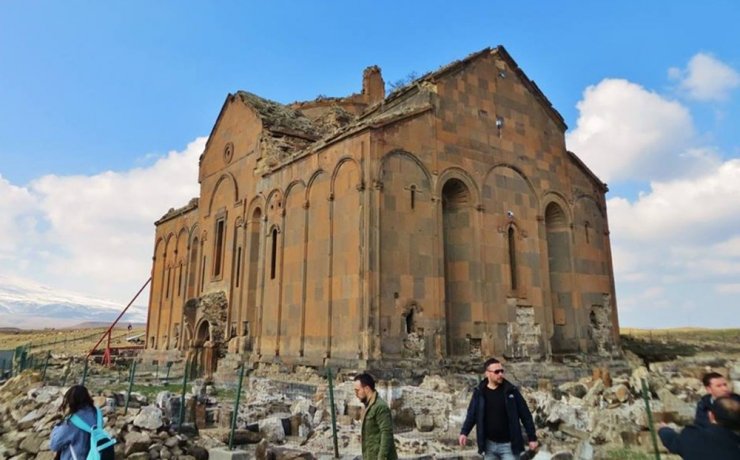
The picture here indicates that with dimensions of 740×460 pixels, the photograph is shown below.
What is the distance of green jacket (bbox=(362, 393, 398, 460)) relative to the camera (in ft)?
16.1

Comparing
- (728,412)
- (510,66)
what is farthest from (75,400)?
(510,66)

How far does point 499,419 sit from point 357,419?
17.2 ft

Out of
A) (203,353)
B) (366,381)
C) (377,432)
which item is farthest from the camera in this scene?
(203,353)

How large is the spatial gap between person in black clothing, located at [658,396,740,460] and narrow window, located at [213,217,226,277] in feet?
64.0

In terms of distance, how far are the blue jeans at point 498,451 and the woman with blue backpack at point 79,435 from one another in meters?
3.53

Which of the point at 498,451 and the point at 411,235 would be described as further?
the point at 411,235

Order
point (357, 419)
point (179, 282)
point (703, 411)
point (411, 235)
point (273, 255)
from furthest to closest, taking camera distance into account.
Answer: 1. point (179, 282)
2. point (273, 255)
3. point (411, 235)
4. point (357, 419)
5. point (703, 411)

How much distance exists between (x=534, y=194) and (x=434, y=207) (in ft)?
15.6

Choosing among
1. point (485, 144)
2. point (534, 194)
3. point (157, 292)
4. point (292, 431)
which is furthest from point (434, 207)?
point (157, 292)

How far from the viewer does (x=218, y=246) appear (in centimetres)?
2178

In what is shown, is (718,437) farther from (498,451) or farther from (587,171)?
(587,171)

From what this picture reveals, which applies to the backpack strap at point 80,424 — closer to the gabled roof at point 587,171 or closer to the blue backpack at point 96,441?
the blue backpack at point 96,441

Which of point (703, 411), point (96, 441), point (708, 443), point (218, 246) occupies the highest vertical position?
point (218, 246)

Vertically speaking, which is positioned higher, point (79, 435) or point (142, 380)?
point (79, 435)
